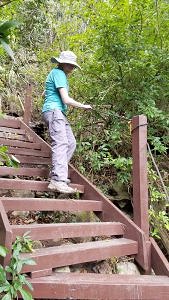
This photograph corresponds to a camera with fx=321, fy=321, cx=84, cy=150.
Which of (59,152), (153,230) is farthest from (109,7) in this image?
(153,230)

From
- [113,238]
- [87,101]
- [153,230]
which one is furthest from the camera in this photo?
[87,101]

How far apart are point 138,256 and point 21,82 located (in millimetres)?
5854

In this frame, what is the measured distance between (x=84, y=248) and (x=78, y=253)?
8 cm

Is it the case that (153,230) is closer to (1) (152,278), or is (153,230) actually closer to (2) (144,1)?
(1) (152,278)

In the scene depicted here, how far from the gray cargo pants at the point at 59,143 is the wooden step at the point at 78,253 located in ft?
3.14

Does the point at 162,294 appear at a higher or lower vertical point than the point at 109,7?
lower

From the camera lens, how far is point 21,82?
7.72 m

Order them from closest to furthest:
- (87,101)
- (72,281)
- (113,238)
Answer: (72,281), (113,238), (87,101)

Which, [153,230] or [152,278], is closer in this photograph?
[152,278]

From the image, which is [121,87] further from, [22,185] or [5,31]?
[5,31]

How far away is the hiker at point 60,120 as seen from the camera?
136 inches

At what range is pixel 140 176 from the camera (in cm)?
299

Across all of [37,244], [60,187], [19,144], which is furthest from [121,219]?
[19,144]

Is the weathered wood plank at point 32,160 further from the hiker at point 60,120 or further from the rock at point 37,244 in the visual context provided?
the rock at point 37,244
